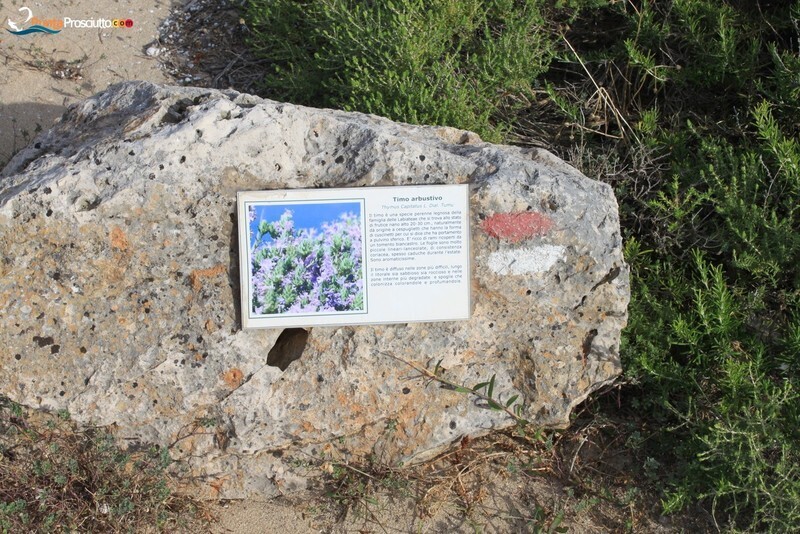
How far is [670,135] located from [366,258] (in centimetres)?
215

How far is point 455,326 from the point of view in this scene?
3.24 metres

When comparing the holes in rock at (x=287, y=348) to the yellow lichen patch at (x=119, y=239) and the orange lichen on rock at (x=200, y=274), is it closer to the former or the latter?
the orange lichen on rock at (x=200, y=274)

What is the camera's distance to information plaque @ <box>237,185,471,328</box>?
10.3ft

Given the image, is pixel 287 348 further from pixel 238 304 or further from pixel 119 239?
pixel 119 239

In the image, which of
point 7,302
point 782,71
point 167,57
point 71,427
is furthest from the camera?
point 167,57

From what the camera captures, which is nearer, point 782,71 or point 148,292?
point 148,292

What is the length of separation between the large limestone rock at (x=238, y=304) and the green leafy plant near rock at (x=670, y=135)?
21.6 inches

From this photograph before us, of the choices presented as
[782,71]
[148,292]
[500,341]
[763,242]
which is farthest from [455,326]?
[782,71]

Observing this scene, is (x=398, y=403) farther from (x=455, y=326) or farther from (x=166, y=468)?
(x=166, y=468)

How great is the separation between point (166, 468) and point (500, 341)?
5.35 ft

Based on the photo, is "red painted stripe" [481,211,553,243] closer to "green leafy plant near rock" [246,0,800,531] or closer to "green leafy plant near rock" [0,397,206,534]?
"green leafy plant near rock" [246,0,800,531]

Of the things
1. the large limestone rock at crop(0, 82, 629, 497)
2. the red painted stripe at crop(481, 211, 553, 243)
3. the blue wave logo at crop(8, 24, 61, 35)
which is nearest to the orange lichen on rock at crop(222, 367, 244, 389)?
the large limestone rock at crop(0, 82, 629, 497)

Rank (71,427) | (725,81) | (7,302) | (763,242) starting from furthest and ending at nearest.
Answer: (725,81)
(763,242)
(71,427)
(7,302)

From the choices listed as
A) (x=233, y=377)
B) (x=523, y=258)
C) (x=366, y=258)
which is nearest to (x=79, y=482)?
(x=233, y=377)
